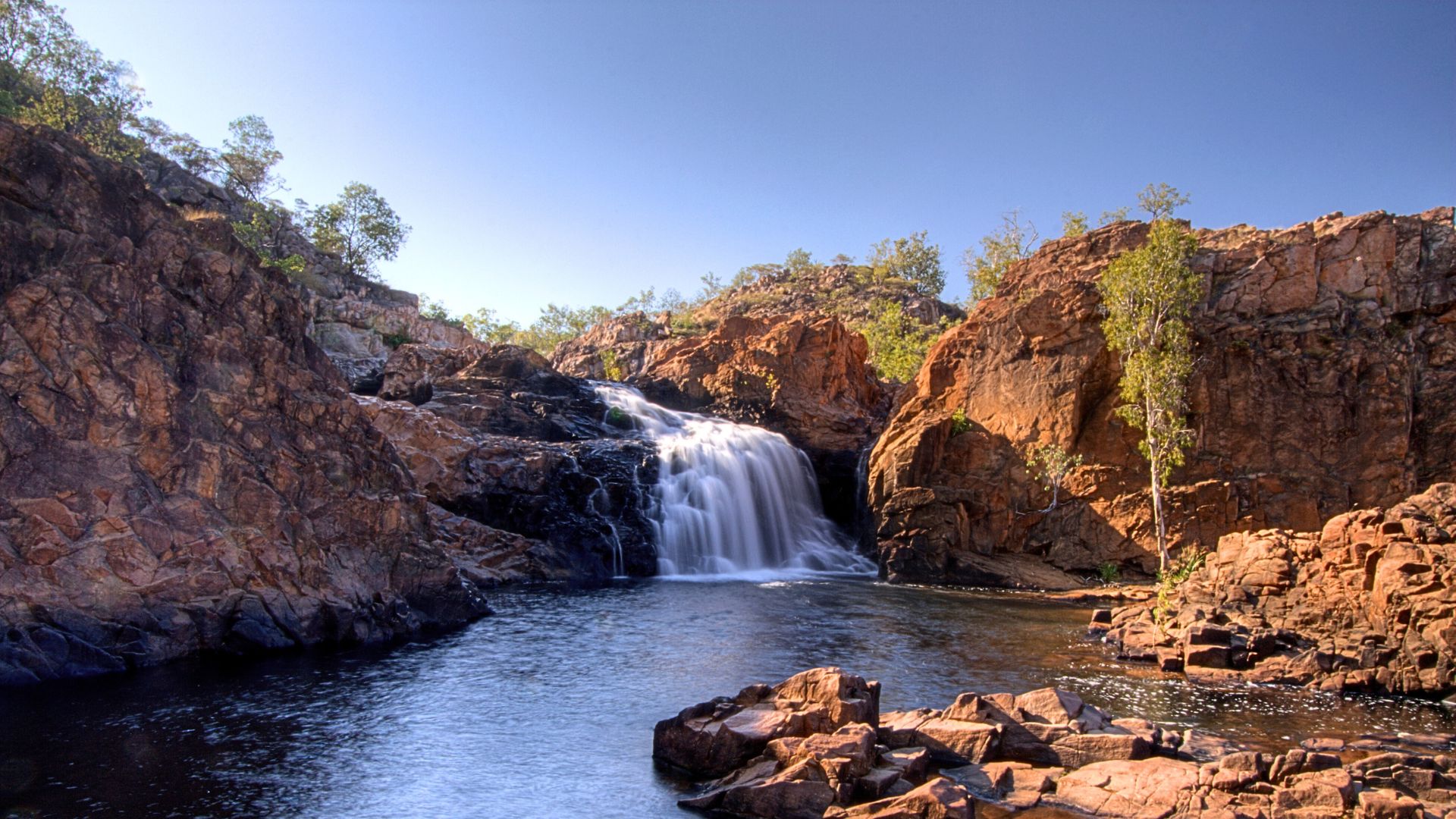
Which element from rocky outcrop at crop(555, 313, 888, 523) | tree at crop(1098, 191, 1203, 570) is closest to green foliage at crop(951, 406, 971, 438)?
tree at crop(1098, 191, 1203, 570)

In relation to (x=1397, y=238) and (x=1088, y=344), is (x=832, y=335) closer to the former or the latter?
(x=1088, y=344)

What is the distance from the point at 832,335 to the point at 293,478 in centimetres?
3427

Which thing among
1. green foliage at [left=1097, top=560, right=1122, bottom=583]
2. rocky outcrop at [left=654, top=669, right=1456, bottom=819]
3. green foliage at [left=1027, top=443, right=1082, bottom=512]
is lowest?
rocky outcrop at [left=654, top=669, right=1456, bottom=819]

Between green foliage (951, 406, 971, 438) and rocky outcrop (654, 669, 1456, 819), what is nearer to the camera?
rocky outcrop (654, 669, 1456, 819)

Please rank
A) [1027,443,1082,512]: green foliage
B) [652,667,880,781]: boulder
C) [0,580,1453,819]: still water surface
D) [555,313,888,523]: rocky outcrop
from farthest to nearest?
[555,313,888,523]: rocky outcrop, [1027,443,1082,512]: green foliage, [652,667,880,781]: boulder, [0,580,1453,819]: still water surface

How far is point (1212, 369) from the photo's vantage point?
34.2 metres

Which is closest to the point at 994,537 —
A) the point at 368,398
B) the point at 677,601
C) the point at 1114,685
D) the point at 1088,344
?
the point at 1088,344

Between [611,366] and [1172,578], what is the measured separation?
1876 inches

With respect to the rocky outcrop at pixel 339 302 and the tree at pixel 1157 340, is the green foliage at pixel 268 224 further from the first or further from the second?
the tree at pixel 1157 340

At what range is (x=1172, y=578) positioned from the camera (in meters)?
26.5

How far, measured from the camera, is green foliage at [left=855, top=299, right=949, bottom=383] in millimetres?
63125

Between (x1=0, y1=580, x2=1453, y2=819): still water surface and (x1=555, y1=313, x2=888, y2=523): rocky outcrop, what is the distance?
20157mm

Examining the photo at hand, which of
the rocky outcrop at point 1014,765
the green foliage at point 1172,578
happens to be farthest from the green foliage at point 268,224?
the rocky outcrop at point 1014,765

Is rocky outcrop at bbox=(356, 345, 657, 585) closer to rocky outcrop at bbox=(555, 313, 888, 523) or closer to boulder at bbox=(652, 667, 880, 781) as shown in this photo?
rocky outcrop at bbox=(555, 313, 888, 523)
